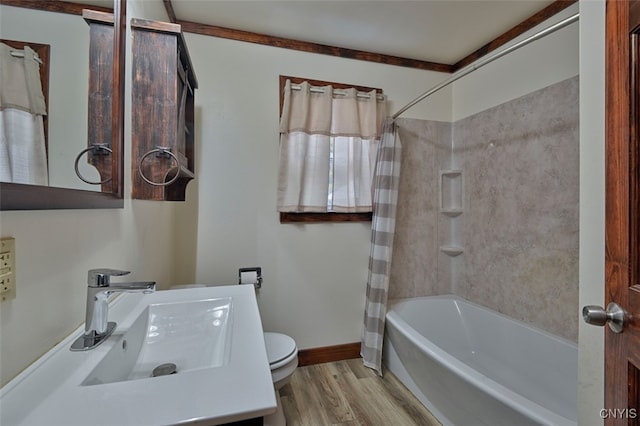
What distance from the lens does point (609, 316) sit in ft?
2.26

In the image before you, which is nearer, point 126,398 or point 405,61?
point 126,398

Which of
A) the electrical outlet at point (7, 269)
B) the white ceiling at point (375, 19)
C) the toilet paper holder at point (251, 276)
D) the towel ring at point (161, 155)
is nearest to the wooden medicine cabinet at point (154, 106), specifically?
the towel ring at point (161, 155)

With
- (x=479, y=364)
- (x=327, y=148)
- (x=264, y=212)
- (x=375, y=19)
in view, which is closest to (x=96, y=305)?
(x=264, y=212)

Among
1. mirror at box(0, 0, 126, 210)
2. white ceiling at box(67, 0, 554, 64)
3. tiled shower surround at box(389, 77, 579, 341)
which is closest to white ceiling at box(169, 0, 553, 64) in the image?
white ceiling at box(67, 0, 554, 64)

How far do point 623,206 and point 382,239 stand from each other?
57.8 inches

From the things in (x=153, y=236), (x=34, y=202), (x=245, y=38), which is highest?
(x=245, y=38)

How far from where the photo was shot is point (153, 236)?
59.8 inches

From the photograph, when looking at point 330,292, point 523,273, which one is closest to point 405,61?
point 523,273

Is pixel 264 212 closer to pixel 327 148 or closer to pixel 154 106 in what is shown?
pixel 327 148

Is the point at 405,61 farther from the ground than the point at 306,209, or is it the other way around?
the point at 405,61

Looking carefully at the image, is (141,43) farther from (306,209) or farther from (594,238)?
(594,238)

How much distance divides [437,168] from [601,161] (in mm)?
1714

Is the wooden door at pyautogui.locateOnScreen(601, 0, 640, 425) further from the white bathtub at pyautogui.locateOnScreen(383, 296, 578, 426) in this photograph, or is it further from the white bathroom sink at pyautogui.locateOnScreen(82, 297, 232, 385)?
the white bathroom sink at pyautogui.locateOnScreen(82, 297, 232, 385)

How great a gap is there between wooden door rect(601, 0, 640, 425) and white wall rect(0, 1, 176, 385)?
4.47 ft
